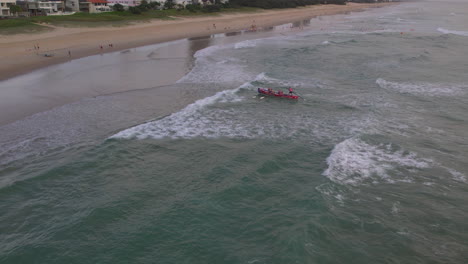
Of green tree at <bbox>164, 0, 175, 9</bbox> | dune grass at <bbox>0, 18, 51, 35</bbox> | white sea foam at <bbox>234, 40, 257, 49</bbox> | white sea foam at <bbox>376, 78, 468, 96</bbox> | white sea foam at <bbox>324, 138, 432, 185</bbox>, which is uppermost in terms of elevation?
green tree at <bbox>164, 0, 175, 9</bbox>

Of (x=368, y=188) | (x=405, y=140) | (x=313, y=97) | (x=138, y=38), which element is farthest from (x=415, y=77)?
(x=138, y=38)

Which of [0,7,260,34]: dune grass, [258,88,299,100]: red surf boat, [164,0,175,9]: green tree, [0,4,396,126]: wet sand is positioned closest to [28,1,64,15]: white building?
[0,7,260,34]: dune grass

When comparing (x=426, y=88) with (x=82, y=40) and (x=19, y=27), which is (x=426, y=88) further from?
(x=19, y=27)

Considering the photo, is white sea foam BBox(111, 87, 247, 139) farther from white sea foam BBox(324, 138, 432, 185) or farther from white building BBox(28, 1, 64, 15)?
white building BBox(28, 1, 64, 15)

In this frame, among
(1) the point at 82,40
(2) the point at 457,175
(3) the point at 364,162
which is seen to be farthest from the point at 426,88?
(1) the point at 82,40

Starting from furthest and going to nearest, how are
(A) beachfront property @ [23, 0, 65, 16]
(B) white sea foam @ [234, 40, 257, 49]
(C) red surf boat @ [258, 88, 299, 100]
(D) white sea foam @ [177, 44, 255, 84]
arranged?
(A) beachfront property @ [23, 0, 65, 16], (B) white sea foam @ [234, 40, 257, 49], (D) white sea foam @ [177, 44, 255, 84], (C) red surf boat @ [258, 88, 299, 100]

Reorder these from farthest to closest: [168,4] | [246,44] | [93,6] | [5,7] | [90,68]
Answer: [168,4] → [93,6] → [5,7] → [246,44] → [90,68]
